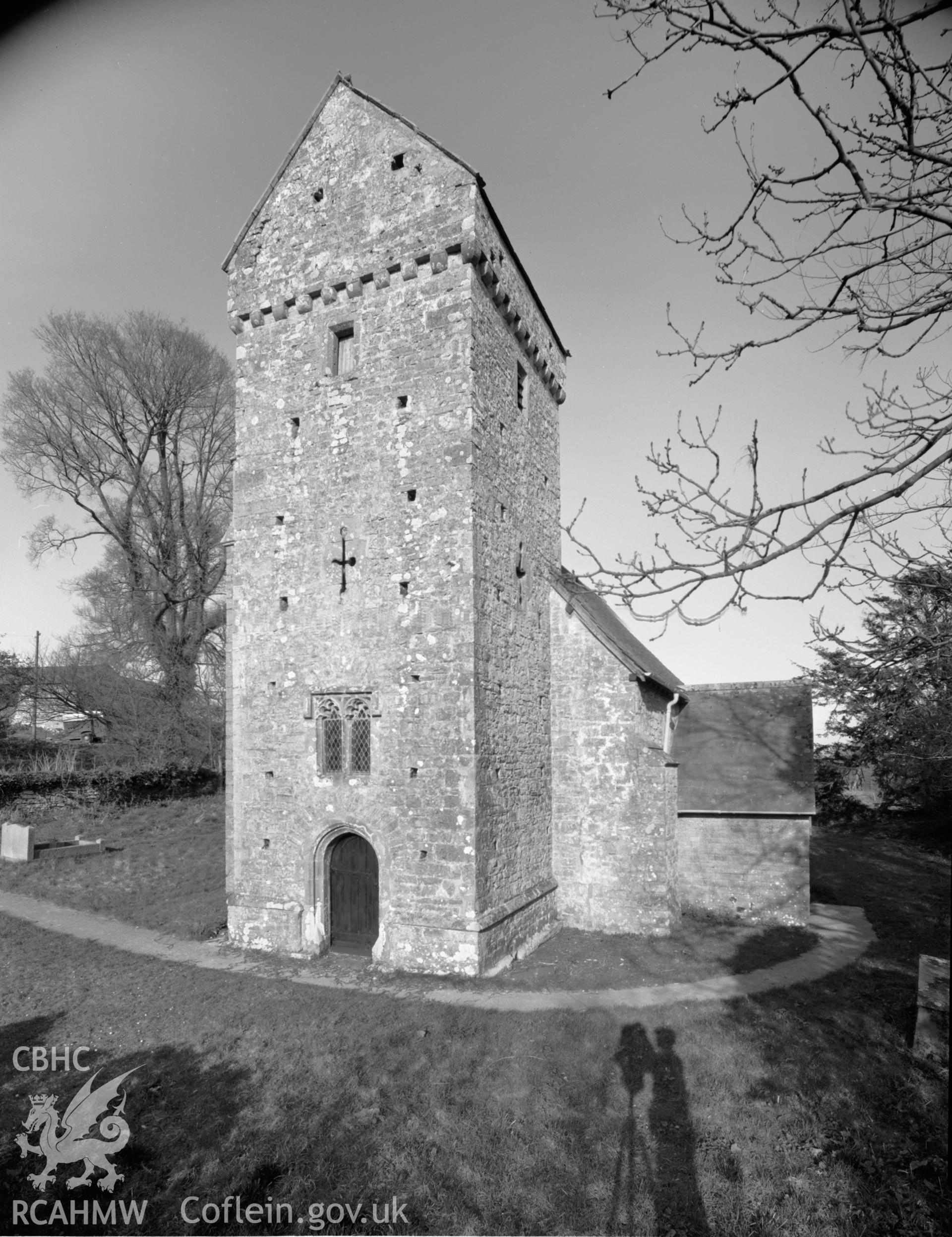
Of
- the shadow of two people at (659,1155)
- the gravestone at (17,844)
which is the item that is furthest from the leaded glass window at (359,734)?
the gravestone at (17,844)

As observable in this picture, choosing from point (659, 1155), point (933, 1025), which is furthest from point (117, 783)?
point (933, 1025)

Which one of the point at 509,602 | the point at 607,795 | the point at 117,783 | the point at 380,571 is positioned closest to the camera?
the point at 380,571

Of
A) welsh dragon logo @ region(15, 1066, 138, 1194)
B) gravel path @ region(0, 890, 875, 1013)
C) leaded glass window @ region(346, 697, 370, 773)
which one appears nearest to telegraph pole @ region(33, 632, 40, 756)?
gravel path @ region(0, 890, 875, 1013)

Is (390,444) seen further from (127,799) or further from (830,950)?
(127,799)

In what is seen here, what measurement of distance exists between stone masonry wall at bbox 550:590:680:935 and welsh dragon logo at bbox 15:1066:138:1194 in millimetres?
8356

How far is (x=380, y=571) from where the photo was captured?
11.2 meters

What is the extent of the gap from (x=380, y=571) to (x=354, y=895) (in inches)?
207

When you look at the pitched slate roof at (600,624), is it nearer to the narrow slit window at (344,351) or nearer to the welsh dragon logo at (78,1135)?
the narrow slit window at (344,351)

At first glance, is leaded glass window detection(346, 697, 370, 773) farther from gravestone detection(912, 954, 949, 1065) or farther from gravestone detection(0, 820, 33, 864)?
gravestone detection(0, 820, 33, 864)

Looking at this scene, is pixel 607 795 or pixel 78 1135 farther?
pixel 607 795

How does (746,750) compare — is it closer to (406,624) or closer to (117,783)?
(406,624)

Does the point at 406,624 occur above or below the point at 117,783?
above

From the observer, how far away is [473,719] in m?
10.4

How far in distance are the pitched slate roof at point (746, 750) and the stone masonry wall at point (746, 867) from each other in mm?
367
